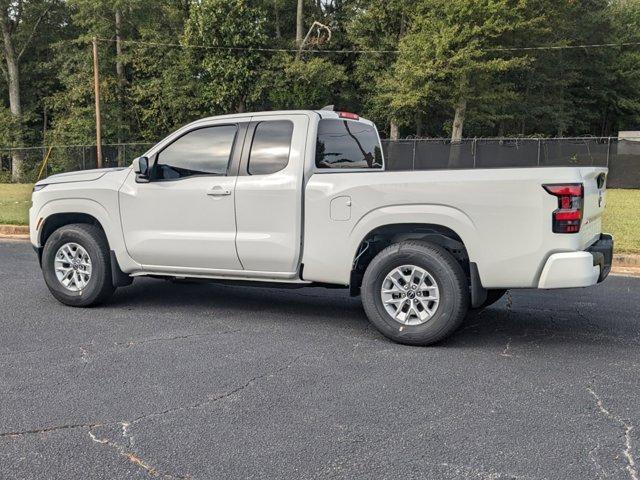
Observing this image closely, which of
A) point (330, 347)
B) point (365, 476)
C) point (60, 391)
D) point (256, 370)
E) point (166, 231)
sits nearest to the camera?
point (365, 476)

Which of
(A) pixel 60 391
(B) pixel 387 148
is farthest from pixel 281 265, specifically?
(B) pixel 387 148

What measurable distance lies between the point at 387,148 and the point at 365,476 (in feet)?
88.5

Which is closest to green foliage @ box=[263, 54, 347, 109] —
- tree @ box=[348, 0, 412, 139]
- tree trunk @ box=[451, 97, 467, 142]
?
tree @ box=[348, 0, 412, 139]

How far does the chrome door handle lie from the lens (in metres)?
5.56

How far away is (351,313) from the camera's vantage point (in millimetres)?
6172

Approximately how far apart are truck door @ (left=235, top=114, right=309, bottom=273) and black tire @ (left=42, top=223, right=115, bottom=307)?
156 cm

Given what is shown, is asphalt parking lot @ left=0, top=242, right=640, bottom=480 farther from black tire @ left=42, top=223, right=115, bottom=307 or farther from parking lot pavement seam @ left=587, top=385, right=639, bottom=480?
black tire @ left=42, top=223, right=115, bottom=307

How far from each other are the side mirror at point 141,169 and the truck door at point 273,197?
960 millimetres

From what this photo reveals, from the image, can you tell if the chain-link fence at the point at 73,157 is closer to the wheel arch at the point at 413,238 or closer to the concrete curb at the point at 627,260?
the concrete curb at the point at 627,260

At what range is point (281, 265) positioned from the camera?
5.41 meters

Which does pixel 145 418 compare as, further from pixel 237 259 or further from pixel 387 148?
pixel 387 148

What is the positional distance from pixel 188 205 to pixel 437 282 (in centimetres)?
242

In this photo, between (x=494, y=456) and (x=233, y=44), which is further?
(x=233, y=44)

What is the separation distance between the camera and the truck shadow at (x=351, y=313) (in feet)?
17.4
